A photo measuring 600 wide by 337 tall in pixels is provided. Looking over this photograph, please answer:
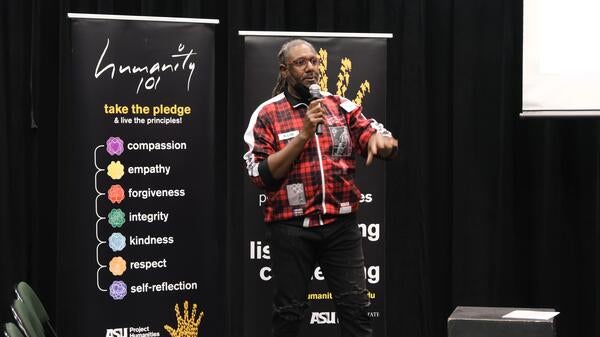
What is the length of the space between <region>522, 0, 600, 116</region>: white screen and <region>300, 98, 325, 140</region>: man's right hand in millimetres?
1774

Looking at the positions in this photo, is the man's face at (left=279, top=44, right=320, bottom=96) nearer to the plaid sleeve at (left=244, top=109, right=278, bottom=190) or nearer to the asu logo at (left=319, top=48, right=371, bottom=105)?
the plaid sleeve at (left=244, top=109, right=278, bottom=190)

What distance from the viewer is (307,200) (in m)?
3.61

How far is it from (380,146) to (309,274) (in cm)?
64

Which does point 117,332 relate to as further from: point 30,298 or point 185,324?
point 30,298

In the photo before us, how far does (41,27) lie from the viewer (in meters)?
4.89

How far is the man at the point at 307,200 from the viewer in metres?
3.61

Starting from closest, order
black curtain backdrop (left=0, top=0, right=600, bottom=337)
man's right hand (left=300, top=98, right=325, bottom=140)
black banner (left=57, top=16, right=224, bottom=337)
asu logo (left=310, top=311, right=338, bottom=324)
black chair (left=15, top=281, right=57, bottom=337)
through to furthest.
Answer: black chair (left=15, top=281, right=57, bottom=337)
man's right hand (left=300, top=98, right=325, bottom=140)
black banner (left=57, top=16, right=224, bottom=337)
asu logo (left=310, top=311, right=338, bottom=324)
black curtain backdrop (left=0, top=0, right=600, bottom=337)

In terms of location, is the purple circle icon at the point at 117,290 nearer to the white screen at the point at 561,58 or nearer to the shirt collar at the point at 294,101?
the shirt collar at the point at 294,101

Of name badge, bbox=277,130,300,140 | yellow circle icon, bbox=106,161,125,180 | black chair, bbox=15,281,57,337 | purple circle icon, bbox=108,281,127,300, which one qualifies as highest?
name badge, bbox=277,130,300,140

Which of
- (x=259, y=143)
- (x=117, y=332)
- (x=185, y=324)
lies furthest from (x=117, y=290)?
(x=259, y=143)

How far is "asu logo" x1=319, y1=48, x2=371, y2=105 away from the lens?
4570 millimetres

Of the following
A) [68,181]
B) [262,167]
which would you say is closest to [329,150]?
[262,167]

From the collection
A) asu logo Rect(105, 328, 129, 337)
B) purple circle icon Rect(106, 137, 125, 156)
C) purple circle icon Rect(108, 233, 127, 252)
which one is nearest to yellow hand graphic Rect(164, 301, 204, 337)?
asu logo Rect(105, 328, 129, 337)

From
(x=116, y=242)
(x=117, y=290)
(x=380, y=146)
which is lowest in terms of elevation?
(x=117, y=290)
